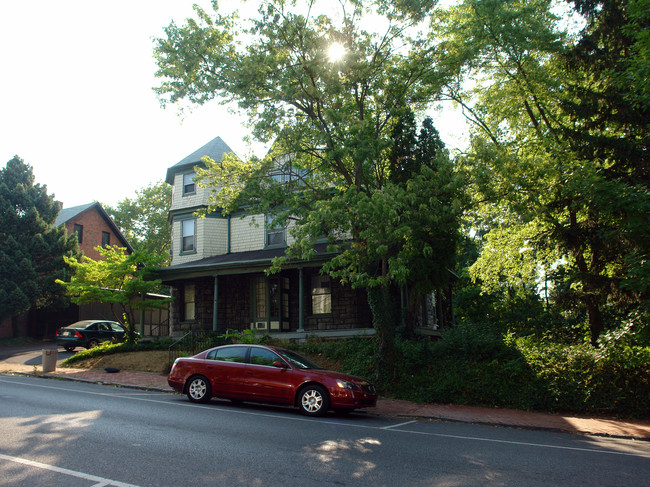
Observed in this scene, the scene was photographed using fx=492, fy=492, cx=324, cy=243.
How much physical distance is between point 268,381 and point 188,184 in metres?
17.8

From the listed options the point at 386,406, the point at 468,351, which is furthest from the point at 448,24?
Result: the point at 386,406

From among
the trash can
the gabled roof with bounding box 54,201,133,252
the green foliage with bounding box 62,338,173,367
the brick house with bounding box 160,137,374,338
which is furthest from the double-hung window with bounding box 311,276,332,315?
the gabled roof with bounding box 54,201,133,252

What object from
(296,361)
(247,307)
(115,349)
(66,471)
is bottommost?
(66,471)

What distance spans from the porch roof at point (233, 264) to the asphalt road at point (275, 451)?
10.3 metres

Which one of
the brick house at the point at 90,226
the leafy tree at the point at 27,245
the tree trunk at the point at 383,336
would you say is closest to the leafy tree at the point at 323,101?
the tree trunk at the point at 383,336

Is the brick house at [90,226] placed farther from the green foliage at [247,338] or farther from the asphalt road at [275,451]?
the asphalt road at [275,451]

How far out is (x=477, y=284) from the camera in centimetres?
3300

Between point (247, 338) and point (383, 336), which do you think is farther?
point (247, 338)

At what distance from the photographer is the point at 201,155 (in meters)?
26.9

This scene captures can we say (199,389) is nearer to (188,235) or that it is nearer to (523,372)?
(523,372)

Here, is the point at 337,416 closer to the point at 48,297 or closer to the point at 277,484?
the point at 277,484

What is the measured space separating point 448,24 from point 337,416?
14955 millimetres

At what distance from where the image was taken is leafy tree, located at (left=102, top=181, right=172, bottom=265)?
177ft

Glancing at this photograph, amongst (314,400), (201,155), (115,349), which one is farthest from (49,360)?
(201,155)
